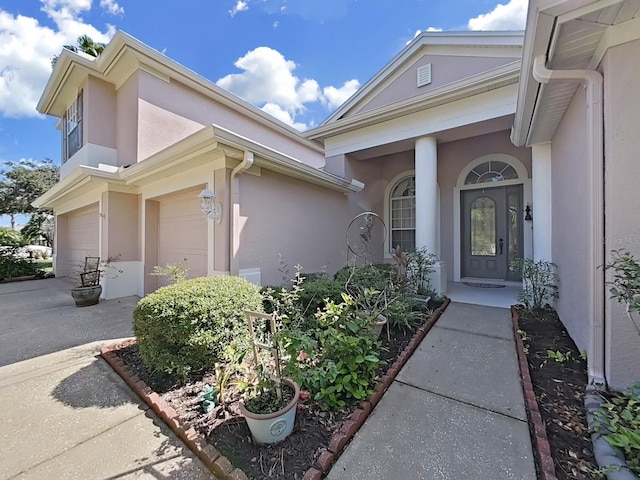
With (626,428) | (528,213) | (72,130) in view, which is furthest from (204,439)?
(72,130)

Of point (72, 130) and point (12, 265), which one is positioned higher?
point (72, 130)

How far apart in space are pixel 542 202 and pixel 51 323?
8.90 metres

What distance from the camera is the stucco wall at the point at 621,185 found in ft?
7.30

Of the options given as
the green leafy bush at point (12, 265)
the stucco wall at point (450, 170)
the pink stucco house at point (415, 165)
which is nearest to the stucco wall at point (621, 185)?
the pink stucco house at point (415, 165)

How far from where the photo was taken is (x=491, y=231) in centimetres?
681

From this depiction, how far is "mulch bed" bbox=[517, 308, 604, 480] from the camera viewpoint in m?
1.73

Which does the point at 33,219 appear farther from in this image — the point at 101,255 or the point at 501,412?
the point at 501,412

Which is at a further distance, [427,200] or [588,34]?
[427,200]

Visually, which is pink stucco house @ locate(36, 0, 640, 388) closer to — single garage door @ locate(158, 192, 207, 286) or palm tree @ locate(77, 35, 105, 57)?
single garage door @ locate(158, 192, 207, 286)

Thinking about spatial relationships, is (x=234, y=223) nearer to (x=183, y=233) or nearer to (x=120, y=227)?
(x=183, y=233)

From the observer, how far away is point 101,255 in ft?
22.6

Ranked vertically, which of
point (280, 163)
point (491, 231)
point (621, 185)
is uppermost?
point (280, 163)

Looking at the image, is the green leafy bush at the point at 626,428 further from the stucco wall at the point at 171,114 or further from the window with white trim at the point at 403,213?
the stucco wall at the point at 171,114

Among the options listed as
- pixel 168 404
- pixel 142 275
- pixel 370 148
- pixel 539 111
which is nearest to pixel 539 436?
pixel 168 404
